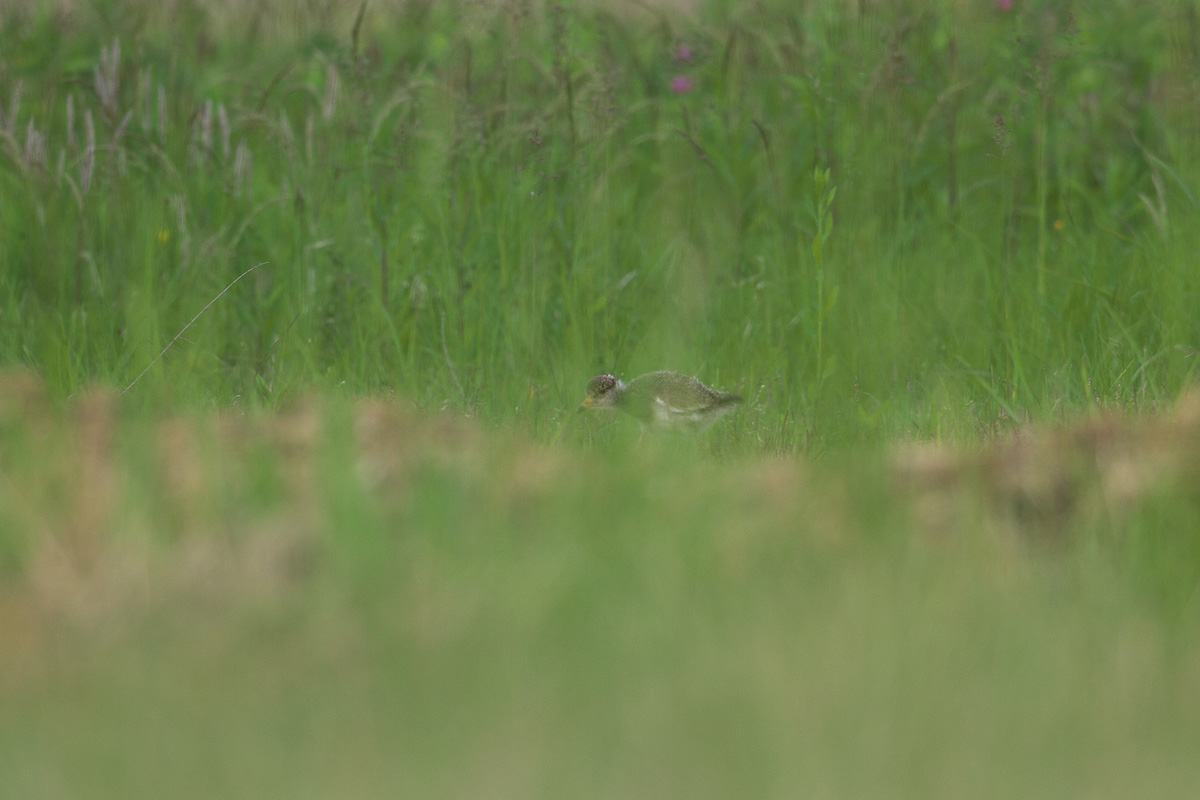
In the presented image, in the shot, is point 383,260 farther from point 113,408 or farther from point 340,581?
point 340,581

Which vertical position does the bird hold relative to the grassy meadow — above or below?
below

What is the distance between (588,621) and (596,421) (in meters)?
2.08

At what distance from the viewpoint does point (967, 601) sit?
232cm

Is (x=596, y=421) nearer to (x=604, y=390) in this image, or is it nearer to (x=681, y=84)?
(x=604, y=390)

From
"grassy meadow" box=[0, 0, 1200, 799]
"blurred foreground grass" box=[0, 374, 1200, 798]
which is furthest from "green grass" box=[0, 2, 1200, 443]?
"blurred foreground grass" box=[0, 374, 1200, 798]

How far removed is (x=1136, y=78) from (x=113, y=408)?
5.26m

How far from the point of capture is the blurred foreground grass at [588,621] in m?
1.93

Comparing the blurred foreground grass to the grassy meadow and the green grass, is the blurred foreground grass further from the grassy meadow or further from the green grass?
the green grass

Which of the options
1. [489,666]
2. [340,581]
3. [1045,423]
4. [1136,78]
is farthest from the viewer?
[1136,78]

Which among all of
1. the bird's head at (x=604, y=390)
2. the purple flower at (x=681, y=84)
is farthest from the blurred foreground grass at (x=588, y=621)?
the purple flower at (x=681, y=84)

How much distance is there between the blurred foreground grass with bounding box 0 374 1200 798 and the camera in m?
1.93

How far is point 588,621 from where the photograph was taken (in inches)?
87.9

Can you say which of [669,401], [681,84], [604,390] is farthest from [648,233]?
[669,401]

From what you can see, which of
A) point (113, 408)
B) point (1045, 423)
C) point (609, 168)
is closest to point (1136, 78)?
point (609, 168)
